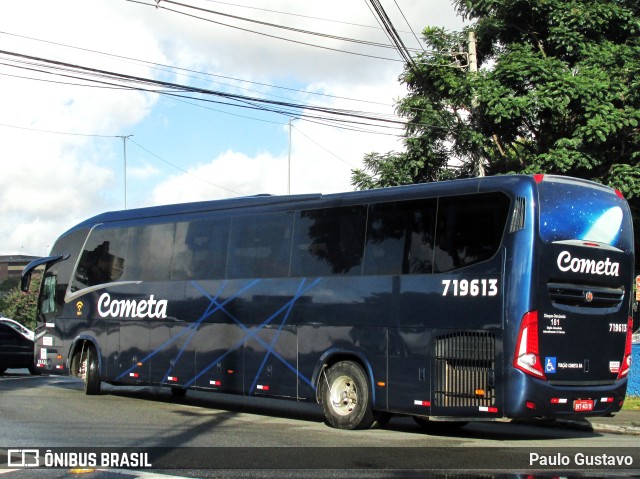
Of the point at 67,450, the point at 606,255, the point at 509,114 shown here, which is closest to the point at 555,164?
the point at 509,114

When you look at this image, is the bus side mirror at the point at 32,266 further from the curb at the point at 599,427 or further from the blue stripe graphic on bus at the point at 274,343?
the curb at the point at 599,427

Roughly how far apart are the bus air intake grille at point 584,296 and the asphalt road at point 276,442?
1.86 meters

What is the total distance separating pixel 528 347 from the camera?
1075 centimetres

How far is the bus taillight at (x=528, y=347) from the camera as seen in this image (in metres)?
10.7

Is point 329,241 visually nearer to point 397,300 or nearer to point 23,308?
point 397,300

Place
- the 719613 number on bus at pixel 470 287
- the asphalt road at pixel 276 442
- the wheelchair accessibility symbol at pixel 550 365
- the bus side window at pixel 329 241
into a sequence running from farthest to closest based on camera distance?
the bus side window at pixel 329 241 → the 719613 number on bus at pixel 470 287 → the wheelchair accessibility symbol at pixel 550 365 → the asphalt road at pixel 276 442

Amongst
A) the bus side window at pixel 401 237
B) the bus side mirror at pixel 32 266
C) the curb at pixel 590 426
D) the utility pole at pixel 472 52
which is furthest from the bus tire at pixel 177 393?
the utility pole at pixel 472 52

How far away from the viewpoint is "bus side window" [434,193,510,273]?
36.7ft

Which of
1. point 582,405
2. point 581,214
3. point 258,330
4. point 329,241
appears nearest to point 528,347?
point 582,405

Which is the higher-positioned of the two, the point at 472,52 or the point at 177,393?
the point at 472,52

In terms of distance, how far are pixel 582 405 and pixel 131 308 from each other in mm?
9028

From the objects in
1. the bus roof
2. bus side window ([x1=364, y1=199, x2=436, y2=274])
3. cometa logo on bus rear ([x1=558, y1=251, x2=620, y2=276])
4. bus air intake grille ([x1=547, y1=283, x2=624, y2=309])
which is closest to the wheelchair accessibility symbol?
bus air intake grille ([x1=547, y1=283, x2=624, y2=309])

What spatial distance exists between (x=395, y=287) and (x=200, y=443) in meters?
3.49
